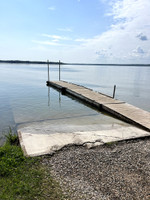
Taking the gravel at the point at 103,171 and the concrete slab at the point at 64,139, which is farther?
the concrete slab at the point at 64,139

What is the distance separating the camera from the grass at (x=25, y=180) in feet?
9.54

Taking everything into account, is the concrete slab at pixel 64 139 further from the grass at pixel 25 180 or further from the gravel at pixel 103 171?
the grass at pixel 25 180

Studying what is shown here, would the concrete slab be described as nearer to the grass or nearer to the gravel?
the gravel

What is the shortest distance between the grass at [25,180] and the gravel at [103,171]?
0.20m

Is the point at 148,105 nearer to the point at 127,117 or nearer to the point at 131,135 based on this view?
the point at 127,117

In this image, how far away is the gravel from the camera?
3025mm

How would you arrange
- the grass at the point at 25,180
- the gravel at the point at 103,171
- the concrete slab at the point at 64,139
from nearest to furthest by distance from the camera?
1. the grass at the point at 25,180
2. the gravel at the point at 103,171
3. the concrete slab at the point at 64,139

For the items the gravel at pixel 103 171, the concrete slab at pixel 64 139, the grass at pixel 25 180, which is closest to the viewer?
the grass at pixel 25 180

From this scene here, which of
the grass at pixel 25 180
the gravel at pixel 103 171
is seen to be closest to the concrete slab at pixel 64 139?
the gravel at pixel 103 171

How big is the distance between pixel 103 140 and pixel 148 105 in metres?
10.8

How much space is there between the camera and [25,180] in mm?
3229

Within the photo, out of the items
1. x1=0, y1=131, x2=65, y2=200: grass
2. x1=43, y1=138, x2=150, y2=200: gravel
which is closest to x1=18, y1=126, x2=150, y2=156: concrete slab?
x1=43, y1=138, x2=150, y2=200: gravel

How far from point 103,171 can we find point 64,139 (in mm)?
1982

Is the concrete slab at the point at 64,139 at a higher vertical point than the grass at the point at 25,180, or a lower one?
lower
